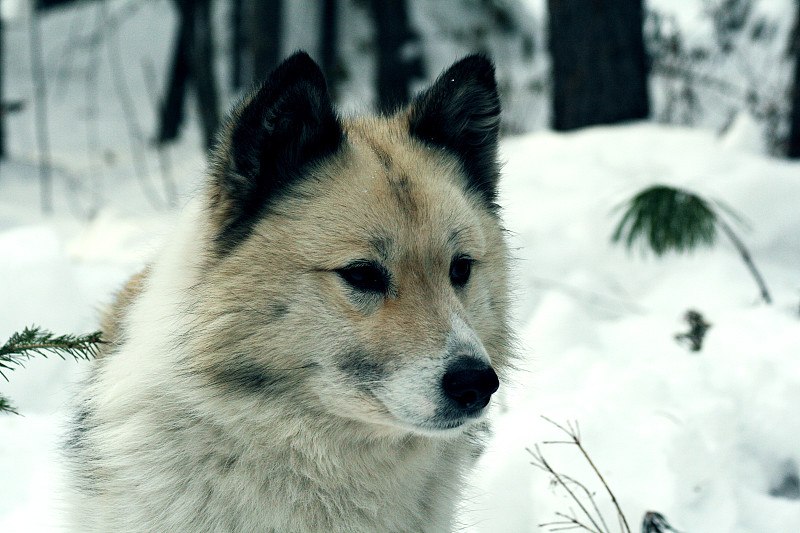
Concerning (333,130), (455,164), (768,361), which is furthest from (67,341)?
(768,361)

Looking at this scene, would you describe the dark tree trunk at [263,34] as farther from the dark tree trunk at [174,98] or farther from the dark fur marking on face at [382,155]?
the dark fur marking on face at [382,155]

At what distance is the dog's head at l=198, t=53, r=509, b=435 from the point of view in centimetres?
205

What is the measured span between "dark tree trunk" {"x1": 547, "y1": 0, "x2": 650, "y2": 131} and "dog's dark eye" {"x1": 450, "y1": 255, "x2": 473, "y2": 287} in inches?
194

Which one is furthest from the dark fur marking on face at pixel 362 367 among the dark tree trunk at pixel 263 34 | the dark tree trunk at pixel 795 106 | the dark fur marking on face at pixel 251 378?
the dark tree trunk at pixel 263 34

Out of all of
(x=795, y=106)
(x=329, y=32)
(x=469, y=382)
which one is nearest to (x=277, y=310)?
(x=469, y=382)

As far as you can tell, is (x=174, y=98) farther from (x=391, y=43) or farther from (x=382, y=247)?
(x=382, y=247)

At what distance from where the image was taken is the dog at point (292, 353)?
2107 millimetres

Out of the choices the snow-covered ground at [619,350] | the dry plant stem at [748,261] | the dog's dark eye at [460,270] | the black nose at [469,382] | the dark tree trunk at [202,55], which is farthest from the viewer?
the dark tree trunk at [202,55]

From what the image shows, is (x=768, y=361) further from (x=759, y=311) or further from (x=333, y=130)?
(x=333, y=130)

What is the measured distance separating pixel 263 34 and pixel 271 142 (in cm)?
864

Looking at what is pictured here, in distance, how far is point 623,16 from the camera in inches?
265

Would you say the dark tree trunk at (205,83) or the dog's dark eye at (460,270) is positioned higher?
the dark tree trunk at (205,83)

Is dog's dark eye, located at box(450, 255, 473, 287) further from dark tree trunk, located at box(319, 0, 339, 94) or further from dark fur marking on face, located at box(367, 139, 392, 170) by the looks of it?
dark tree trunk, located at box(319, 0, 339, 94)

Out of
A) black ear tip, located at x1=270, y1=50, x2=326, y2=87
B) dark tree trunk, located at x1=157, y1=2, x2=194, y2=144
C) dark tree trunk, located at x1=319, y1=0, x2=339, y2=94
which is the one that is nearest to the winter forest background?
black ear tip, located at x1=270, y1=50, x2=326, y2=87
